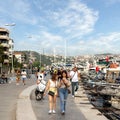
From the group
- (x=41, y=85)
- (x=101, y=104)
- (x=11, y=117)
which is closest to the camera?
(x=11, y=117)

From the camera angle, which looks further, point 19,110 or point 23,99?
point 23,99

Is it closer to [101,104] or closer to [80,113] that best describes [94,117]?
[80,113]

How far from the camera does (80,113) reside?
Answer: 13.8 meters

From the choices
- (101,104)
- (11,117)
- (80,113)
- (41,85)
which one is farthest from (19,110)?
(101,104)

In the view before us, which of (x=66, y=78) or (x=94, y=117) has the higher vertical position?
(x=66, y=78)

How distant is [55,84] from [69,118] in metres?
1.72

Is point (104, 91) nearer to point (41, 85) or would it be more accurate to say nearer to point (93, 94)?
point (93, 94)

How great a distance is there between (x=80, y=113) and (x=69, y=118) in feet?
4.24

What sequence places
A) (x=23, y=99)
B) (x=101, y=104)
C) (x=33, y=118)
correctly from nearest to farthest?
(x=33, y=118), (x=23, y=99), (x=101, y=104)

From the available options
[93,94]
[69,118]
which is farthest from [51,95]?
[93,94]

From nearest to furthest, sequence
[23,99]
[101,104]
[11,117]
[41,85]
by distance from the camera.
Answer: [11,117] → [23,99] → [41,85] → [101,104]

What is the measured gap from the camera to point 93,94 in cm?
2502

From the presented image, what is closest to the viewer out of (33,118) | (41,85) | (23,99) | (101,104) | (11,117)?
(33,118)

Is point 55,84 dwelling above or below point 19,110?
above
